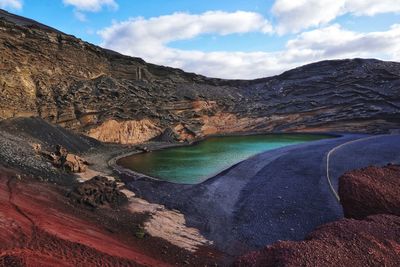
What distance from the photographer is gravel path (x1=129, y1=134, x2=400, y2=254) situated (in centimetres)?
1859

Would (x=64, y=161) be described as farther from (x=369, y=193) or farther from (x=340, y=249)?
(x=340, y=249)

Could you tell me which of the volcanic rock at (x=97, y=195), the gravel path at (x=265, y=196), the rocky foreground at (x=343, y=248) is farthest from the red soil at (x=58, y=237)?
the rocky foreground at (x=343, y=248)

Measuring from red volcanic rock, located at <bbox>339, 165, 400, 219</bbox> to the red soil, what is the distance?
7052mm

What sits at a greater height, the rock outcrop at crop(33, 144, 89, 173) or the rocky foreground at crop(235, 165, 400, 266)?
the rock outcrop at crop(33, 144, 89, 173)

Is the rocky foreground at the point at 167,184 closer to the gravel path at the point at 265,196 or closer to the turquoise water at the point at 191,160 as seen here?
the gravel path at the point at 265,196

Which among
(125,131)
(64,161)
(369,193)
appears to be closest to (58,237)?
(369,193)

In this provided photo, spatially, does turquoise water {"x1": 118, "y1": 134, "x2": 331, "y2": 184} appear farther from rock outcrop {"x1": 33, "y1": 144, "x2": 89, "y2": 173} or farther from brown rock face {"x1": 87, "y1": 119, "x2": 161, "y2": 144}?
brown rock face {"x1": 87, "y1": 119, "x2": 161, "y2": 144}

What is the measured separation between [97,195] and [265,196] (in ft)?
32.7

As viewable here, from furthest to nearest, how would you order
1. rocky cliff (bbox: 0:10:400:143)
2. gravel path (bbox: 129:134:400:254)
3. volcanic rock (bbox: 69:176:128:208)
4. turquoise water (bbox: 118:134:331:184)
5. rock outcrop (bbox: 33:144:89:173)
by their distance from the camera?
rocky cliff (bbox: 0:10:400:143) → turquoise water (bbox: 118:134:331:184) → rock outcrop (bbox: 33:144:89:173) → volcanic rock (bbox: 69:176:128:208) → gravel path (bbox: 129:134:400:254)

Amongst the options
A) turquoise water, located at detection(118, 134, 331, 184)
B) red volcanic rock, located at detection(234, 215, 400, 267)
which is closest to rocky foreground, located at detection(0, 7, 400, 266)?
red volcanic rock, located at detection(234, 215, 400, 267)

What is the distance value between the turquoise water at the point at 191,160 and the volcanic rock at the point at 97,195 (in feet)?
23.0

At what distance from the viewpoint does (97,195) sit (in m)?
21.2

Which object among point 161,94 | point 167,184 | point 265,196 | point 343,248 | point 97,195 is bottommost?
point 265,196

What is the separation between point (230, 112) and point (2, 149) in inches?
1887
